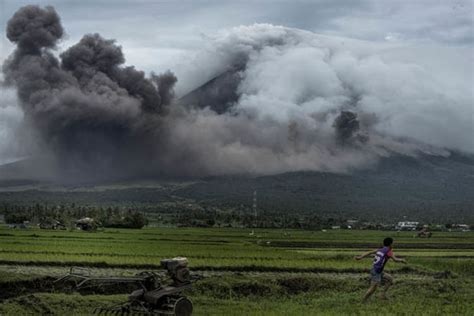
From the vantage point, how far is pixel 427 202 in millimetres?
121188

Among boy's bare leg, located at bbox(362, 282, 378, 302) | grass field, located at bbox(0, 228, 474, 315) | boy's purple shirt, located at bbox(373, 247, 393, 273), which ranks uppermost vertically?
boy's purple shirt, located at bbox(373, 247, 393, 273)

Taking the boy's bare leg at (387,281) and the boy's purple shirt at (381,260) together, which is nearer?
the boy's purple shirt at (381,260)

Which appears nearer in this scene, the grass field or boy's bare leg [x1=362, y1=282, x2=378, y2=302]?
the grass field

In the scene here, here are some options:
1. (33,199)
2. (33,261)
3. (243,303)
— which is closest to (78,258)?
(33,261)

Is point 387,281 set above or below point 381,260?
below

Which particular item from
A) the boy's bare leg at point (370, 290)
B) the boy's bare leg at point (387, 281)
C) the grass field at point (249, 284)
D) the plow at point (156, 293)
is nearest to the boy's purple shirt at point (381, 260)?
the boy's bare leg at point (370, 290)

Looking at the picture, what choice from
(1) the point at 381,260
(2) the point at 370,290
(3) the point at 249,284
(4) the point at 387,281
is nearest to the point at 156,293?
(2) the point at 370,290

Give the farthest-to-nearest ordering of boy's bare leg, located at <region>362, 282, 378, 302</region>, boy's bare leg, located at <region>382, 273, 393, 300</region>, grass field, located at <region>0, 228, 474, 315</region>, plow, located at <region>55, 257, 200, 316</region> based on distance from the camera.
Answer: boy's bare leg, located at <region>382, 273, 393, 300</region>, boy's bare leg, located at <region>362, 282, 378, 302</region>, grass field, located at <region>0, 228, 474, 315</region>, plow, located at <region>55, 257, 200, 316</region>

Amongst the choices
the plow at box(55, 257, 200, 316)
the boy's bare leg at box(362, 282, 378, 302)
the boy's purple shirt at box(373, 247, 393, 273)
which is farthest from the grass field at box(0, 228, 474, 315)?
the plow at box(55, 257, 200, 316)

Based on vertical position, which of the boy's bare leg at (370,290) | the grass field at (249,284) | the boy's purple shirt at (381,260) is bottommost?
the grass field at (249,284)

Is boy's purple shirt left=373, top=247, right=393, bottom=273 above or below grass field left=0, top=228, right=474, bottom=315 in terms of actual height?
above

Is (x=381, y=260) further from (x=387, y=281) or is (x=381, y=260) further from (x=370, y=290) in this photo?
(x=387, y=281)

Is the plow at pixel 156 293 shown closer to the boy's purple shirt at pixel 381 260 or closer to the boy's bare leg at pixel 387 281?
the boy's purple shirt at pixel 381 260

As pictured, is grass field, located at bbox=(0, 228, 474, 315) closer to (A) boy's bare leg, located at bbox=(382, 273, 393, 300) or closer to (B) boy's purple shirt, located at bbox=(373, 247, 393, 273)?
(A) boy's bare leg, located at bbox=(382, 273, 393, 300)
